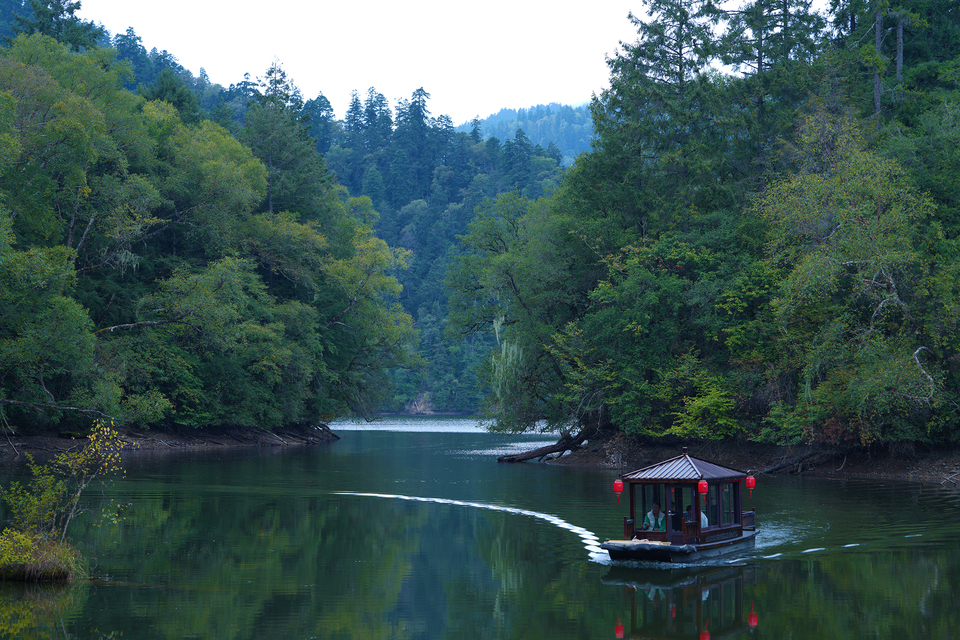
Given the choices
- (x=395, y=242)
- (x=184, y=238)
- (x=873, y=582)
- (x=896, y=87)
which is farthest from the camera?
(x=395, y=242)

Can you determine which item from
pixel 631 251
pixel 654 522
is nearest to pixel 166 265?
pixel 631 251

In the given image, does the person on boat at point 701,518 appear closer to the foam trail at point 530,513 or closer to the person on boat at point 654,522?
the person on boat at point 654,522

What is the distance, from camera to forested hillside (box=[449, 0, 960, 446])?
39094 mm

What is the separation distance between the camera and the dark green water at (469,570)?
15.1 meters

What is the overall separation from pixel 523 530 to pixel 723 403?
854 inches

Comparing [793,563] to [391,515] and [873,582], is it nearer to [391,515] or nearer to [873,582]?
[873,582]

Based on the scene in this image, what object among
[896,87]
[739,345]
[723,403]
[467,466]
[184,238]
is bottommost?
[467,466]

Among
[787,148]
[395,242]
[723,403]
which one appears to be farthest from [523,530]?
[395,242]

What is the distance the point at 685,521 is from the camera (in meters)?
21.7

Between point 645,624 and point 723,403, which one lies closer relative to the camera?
point 645,624

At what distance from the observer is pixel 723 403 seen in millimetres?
45281

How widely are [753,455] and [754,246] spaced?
11015 millimetres

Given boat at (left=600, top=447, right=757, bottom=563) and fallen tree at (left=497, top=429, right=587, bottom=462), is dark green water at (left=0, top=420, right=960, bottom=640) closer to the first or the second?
boat at (left=600, top=447, right=757, bottom=563)

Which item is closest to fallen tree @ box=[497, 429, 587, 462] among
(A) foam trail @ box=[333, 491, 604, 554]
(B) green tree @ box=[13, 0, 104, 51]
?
(A) foam trail @ box=[333, 491, 604, 554]
